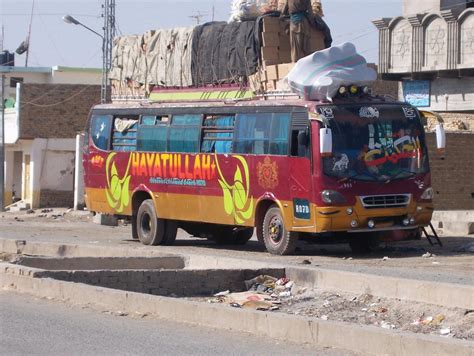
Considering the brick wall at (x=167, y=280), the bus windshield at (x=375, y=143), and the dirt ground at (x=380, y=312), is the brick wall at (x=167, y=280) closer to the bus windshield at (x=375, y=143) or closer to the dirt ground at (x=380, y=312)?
the dirt ground at (x=380, y=312)

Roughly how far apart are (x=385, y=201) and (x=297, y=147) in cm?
174

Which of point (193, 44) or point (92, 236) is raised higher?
point (193, 44)

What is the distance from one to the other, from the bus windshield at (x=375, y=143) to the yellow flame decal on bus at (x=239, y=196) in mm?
2324

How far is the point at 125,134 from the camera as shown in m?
23.6

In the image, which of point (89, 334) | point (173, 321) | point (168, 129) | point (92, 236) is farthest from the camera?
point (92, 236)

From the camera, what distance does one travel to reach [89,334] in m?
10.8

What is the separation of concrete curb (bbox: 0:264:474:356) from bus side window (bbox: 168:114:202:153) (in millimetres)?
7398

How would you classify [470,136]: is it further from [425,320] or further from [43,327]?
[43,327]

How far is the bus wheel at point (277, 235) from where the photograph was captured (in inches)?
747

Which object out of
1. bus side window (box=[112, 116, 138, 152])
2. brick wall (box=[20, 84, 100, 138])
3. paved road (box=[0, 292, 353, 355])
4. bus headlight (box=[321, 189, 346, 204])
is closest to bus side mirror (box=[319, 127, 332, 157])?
bus headlight (box=[321, 189, 346, 204])

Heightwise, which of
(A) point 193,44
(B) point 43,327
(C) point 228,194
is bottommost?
(B) point 43,327

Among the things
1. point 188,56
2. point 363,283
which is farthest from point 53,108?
point 363,283

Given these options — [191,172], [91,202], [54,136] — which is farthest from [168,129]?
[54,136]

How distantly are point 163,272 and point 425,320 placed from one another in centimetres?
420
